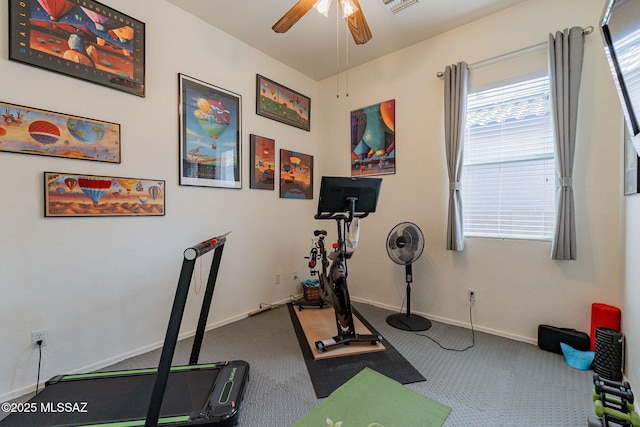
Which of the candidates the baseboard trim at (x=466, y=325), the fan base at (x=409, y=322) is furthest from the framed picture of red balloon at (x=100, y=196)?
the baseboard trim at (x=466, y=325)

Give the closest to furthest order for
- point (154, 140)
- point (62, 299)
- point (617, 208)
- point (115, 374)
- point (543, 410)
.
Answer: point (543, 410) → point (115, 374) → point (62, 299) → point (617, 208) → point (154, 140)

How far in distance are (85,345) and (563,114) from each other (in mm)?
4271

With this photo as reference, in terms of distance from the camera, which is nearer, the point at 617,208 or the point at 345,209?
the point at 617,208

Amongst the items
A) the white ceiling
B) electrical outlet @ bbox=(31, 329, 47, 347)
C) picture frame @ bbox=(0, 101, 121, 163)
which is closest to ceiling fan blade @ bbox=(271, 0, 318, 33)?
the white ceiling

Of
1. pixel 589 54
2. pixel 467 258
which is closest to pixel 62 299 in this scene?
pixel 467 258

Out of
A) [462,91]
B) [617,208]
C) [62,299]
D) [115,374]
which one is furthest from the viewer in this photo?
[462,91]

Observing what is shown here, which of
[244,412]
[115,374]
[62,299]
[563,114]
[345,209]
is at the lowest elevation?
[244,412]

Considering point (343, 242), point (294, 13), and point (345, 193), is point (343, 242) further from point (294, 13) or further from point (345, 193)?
point (294, 13)

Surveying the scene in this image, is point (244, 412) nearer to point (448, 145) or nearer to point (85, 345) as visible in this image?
point (85, 345)

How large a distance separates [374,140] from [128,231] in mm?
2855

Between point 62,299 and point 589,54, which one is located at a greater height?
point 589,54

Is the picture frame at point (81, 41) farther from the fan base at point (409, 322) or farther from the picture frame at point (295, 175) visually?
the fan base at point (409, 322)

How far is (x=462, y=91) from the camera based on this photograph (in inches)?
110

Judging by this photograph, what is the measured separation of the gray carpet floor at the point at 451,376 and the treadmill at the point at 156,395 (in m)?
0.19
